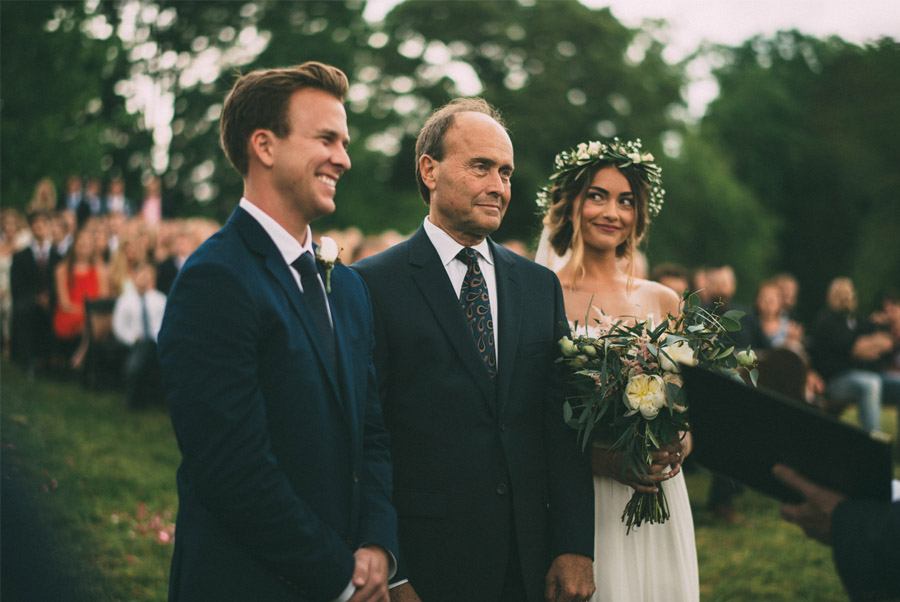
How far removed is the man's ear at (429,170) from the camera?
12.4 feet

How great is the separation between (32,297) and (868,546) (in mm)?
12223

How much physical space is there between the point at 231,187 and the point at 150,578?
25070 mm

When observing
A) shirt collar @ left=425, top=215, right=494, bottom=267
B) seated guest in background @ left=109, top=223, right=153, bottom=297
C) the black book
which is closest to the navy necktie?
seated guest in background @ left=109, top=223, right=153, bottom=297

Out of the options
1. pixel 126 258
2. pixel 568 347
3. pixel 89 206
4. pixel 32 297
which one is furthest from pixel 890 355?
pixel 89 206

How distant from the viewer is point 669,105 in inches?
1351

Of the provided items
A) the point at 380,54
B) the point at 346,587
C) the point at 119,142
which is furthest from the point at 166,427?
the point at 380,54

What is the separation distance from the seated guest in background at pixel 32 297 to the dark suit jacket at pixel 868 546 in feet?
39.2

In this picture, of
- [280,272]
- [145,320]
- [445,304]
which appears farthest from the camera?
[145,320]

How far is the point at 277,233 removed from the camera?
279cm

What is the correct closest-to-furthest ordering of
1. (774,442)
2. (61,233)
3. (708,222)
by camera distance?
(774,442)
(61,233)
(708,222)

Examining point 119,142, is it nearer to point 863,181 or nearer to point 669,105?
point 669,105

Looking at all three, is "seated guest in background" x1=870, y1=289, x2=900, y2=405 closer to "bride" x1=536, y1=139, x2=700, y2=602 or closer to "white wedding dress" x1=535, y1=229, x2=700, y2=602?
"bride" x1=536, y1=139, x2=700, y2=602

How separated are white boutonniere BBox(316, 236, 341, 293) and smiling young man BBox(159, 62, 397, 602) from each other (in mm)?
33

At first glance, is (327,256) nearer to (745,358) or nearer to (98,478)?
(745,358)
